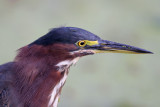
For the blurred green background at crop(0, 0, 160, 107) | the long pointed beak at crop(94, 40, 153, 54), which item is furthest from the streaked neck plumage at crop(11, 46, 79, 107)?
the blurred green background at crop(0, 0, 160, 107)

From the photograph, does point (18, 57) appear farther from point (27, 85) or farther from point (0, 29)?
point (0, 29)

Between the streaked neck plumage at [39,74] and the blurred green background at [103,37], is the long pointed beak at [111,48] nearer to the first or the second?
the streaked neck plumage at [39,74]

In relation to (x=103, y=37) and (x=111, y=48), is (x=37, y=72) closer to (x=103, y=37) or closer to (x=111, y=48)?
(x=111, y=48)

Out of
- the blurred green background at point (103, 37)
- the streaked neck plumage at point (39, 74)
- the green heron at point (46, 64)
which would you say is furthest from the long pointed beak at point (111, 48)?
the blurred green background at point (103, 37)

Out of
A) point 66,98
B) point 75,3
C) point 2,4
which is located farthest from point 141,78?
point 2,4

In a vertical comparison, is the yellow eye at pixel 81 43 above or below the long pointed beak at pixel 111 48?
above

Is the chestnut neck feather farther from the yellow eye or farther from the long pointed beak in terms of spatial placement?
the long pointed beak

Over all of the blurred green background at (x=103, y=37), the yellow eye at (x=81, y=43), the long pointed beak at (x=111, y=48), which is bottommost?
the blurred green background at (x=103, y=37)
